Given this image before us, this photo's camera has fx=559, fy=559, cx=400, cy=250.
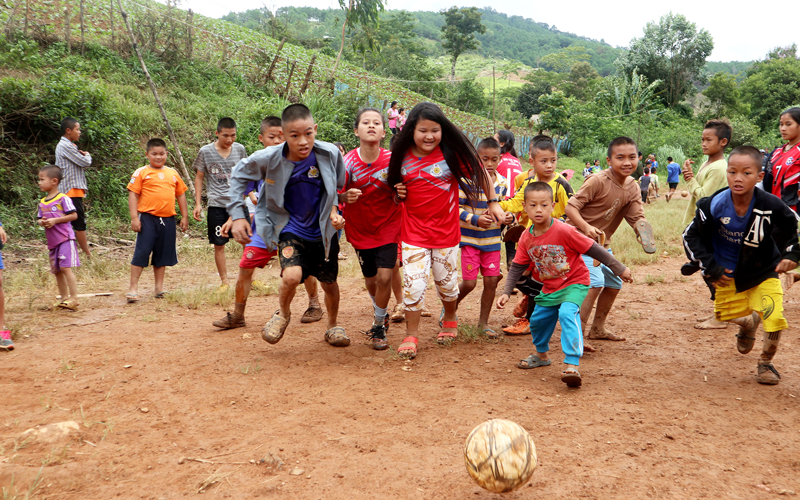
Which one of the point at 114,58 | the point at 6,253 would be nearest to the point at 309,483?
the point at 6,253

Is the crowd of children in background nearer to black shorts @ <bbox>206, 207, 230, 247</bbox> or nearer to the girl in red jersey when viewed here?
the girl in red jersey

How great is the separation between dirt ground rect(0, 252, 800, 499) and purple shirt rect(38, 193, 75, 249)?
103 centimetres

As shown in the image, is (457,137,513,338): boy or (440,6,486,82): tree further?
(440,6,486,82): tree

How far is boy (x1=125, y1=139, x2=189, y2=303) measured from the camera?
21.0ft

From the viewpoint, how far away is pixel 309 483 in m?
2.63

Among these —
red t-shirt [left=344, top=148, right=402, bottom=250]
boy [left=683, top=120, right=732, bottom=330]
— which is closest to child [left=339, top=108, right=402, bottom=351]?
red t-shirt [left=344, top=148, right=402, bottom=250]

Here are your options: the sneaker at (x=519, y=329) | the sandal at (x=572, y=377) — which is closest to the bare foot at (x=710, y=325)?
the sneaker at (x=519, y=329)

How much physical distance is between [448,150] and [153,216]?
377 centimetres

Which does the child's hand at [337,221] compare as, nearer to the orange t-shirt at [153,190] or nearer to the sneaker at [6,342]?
the sneaker at [6,342]

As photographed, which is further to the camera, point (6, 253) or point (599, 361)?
point (6, 253)

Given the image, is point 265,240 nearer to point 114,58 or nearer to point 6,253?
point 6,253

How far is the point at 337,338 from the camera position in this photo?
186 inches

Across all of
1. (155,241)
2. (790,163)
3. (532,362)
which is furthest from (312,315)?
(790,163)

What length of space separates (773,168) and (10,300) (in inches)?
316
